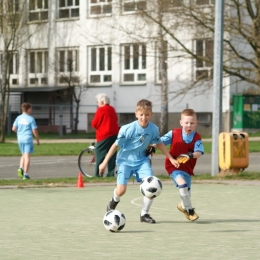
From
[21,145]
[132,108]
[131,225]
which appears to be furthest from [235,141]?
[132,108]

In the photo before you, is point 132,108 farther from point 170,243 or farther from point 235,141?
point 170,243

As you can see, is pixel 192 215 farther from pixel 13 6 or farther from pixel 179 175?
pixel 13 6

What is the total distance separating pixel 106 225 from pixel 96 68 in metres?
42.1

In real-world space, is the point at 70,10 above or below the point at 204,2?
above

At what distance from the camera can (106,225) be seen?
1089 cm

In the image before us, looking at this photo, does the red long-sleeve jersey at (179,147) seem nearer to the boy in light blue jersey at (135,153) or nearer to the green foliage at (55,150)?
the boy in light blue jersey at (135,153)

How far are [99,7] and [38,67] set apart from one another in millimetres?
5231

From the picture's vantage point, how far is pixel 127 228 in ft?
37.2

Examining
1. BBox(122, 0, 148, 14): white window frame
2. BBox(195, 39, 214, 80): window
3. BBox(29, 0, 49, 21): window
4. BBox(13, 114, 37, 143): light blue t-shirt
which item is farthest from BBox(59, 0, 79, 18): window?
BBox(13, 114, 37, 143): light blue t-shirt

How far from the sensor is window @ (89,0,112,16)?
51.9 metres

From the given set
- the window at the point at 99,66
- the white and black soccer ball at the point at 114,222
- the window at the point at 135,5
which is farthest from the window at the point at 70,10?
the white and black soccer ball at the point at 114,222

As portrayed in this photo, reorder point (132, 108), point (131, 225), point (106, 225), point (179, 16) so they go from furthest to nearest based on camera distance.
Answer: point (132, 108) → point (179, 16) → point (131, 225) → point (106, 225)

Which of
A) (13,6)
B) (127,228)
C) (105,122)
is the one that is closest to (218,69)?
(105,122)

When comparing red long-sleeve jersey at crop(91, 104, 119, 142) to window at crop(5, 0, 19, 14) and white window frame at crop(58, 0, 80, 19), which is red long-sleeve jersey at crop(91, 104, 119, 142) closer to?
window at crop(5, 0, 19, 14)
